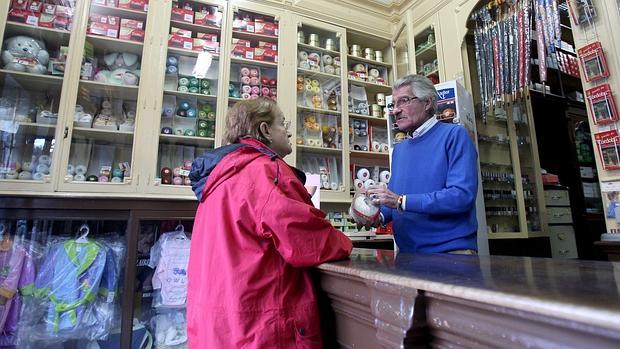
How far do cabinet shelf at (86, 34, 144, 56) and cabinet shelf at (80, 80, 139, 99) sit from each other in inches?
11.8

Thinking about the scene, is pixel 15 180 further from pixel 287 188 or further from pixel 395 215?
pixel 395 215

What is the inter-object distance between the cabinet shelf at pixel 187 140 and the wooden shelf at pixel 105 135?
214 millimetres

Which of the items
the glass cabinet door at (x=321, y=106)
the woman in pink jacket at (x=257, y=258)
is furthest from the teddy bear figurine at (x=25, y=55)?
the woman in pink jacket at (x=257, y=258)

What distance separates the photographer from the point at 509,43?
2.27 m

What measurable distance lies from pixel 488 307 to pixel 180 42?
107 inches

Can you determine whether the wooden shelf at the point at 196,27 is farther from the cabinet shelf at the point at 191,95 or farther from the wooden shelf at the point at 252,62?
the cabinet shelf at the point at 191,95

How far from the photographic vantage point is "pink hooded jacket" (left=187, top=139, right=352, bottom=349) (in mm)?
742

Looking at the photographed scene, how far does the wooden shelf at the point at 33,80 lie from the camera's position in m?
2.12

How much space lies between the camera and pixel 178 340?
216 cm

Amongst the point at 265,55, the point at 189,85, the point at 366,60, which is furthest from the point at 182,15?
the point at 366,60

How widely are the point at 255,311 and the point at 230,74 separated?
2.39 m

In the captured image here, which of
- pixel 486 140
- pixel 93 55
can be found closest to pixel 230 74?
pixel 93 55

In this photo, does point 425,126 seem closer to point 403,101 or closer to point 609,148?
point 403,101

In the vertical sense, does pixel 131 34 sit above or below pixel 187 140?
above
